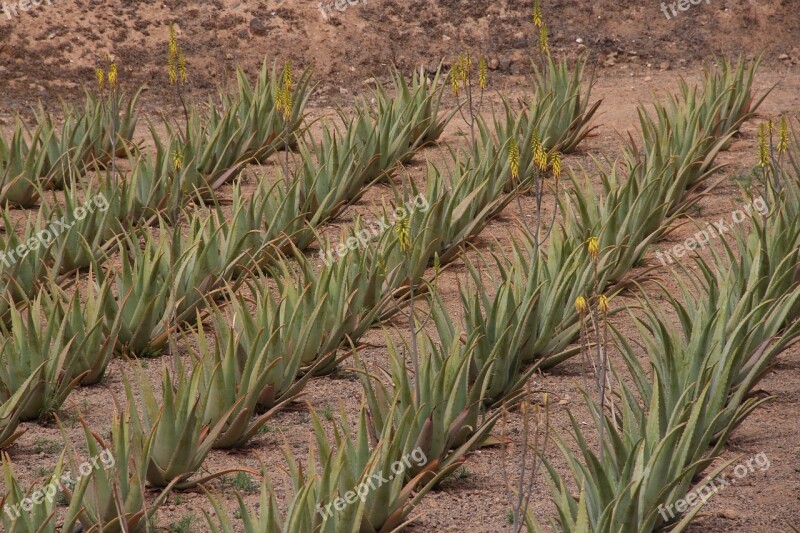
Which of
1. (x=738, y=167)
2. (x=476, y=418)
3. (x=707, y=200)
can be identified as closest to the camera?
(x=476, y=418)

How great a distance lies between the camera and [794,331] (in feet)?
14.6

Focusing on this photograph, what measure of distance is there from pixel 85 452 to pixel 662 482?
2.07 m

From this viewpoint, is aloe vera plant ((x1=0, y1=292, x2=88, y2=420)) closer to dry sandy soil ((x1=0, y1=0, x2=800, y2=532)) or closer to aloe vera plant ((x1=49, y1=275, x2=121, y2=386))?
aloe vera plant ((x1=49, y1=275, x2=121, y2=386))

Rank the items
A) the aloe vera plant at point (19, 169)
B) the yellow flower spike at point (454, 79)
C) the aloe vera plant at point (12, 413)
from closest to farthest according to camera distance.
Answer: the aloe vera plant at point (12, 413), the yellow flower spike at point (454, 79), the aloe vera plant at point (19, 169)

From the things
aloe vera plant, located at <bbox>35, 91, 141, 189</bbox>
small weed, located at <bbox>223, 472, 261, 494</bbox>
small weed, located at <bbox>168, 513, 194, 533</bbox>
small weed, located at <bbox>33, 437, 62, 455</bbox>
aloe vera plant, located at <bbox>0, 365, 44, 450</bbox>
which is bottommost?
small weed, located at <bbox>223, 472, 261, 494</bbox>

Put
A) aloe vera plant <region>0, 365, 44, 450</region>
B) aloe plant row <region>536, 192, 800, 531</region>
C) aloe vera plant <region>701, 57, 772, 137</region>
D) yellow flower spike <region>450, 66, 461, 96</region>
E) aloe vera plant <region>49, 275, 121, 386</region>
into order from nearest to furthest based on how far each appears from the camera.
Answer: aloe plant row <region>536, 192, 800, 531</region>
aloe vera plant <region>0, 365, 44, 450</region>
aloe vera plant <region>49, 275, 121, 386</region>
yellow flower spike <region>450, 66, 461, 96</region>
aloe vera plant <region>701, 57, 772, 137</region>

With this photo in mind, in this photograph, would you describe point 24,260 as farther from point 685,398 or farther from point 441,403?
point 685,398

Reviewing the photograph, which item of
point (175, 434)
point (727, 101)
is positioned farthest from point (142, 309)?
point (727, 101)

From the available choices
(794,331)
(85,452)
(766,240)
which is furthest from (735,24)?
(85,452)

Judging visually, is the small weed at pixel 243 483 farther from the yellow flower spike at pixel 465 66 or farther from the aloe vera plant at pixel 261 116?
the aloe vera plant at pixel 261 116

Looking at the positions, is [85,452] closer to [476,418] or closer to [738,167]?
[476,418]

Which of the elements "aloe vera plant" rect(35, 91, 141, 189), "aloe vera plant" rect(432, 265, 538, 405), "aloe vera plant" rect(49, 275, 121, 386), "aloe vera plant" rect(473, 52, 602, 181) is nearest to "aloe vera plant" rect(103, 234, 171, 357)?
"aloe vera plant" rect(49, 275, 121, 386)

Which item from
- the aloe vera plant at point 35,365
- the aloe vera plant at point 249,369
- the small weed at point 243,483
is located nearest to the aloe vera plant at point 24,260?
the aloe vera plant at point 35,365

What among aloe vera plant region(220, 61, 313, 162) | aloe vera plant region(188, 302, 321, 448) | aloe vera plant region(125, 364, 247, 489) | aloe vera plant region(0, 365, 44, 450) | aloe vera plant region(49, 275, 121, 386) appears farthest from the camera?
aloe vera plant region(220, 61, 313, 162)
